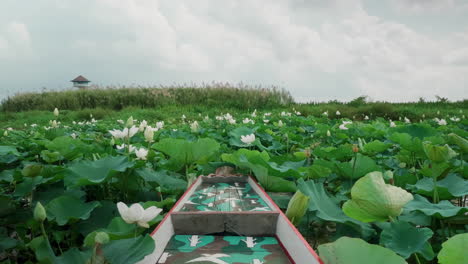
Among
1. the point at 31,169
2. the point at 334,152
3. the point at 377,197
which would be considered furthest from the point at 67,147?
the point at 377,197

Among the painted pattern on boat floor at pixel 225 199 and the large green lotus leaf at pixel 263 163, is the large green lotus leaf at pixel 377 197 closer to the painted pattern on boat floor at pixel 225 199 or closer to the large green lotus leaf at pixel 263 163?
the painted pattern on boat floor at pixel 225 199

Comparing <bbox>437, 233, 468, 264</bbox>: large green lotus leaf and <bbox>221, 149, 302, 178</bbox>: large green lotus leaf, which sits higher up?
<bbox>437, 233, 468, 264</bbox>: large green lotus leaf

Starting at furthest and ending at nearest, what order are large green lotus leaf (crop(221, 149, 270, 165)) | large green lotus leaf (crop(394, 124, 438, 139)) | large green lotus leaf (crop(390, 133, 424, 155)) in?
large green lotus leaf (crop(394, 124, 438, 139)) < large green lotus leaf (crop(390, 133, 424, 155)) < large green lotus leaf (crop(221, 149, 270, 165))

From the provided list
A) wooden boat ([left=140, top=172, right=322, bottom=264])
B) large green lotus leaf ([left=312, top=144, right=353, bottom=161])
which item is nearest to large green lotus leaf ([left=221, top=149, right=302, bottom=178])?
wooden boat ([left=140, top=172, right=322, bottom=264])

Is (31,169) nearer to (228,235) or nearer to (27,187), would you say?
(27,187)

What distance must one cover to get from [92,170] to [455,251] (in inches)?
43.8

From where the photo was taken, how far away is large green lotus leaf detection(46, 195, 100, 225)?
1074 millimetres

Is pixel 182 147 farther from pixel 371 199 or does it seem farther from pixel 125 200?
pixel 371 199

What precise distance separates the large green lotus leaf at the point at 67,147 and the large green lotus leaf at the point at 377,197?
1363 mm

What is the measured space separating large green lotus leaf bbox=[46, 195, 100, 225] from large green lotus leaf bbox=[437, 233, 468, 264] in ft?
2.95

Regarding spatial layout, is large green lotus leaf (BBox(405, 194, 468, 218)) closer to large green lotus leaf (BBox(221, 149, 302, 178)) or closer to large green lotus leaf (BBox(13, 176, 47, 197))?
large green lotus leaf (BBox(221, 149, 302, 178))

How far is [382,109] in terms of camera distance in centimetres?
888

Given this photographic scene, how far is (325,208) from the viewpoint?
1.10 m

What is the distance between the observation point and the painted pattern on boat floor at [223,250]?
0.80 meters
